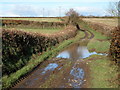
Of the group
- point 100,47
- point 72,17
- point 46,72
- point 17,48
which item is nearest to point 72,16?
point 72,17

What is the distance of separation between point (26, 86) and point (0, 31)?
541 centimetres

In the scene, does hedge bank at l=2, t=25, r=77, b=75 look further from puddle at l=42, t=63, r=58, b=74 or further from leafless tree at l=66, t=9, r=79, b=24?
leafless tree at l=66, t=9, r=79, b=24

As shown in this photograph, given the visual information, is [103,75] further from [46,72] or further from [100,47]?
[100,47]

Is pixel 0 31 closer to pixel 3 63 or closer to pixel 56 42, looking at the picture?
pixel 3 63

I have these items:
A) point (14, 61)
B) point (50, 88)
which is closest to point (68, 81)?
point (50, 88)

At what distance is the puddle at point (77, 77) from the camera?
10.2m

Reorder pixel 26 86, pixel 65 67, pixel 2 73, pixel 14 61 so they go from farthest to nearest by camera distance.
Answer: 1. pixel 65 67
2. pixel 14 61
3. pixel 2 73
4. pixel 26 86

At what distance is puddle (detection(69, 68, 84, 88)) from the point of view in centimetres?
1018

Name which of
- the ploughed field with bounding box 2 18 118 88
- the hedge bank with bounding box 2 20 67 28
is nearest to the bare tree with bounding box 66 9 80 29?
the hedge bank with bounding box 2 20 67 28

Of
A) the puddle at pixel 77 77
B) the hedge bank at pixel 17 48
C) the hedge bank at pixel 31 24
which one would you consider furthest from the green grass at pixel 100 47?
the hedge bank at pixel 31 24

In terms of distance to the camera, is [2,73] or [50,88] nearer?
[50,88]

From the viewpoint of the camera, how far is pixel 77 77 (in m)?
11.5

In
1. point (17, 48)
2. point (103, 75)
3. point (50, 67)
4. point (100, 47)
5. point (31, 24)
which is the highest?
point (31, 24)

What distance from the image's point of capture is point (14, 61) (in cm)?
1318
